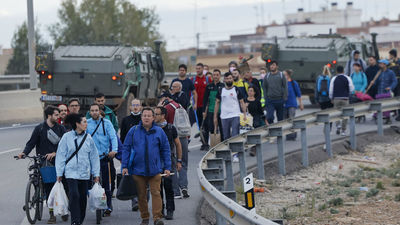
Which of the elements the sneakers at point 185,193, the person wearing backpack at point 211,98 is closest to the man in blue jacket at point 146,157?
the sneakers at point 185,193

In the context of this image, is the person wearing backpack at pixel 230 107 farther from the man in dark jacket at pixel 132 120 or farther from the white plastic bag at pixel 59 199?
the white plastic bag at pixel 59 199

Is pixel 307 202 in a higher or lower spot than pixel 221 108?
lower

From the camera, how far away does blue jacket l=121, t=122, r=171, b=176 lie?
36.3 feet

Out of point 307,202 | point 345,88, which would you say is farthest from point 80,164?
point 345,88

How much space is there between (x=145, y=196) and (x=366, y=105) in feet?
36.9

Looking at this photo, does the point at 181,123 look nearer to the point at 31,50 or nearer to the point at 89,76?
the point at 89,76

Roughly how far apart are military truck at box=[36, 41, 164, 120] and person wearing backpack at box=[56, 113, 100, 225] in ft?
49.1

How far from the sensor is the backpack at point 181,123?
532 inches

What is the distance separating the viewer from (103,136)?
39.7ft

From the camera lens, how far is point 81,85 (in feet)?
87.0

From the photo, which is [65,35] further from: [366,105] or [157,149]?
[157,149]

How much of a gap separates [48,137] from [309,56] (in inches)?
907

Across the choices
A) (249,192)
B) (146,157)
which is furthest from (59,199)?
(249,192)

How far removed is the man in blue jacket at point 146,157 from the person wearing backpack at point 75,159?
1.51ft
